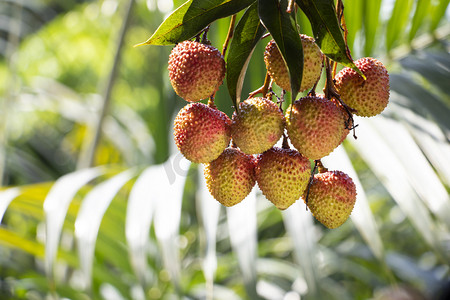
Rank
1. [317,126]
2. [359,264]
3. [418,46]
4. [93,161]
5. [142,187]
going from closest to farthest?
[317,126] → [142,187] → [418,46] → [93,161] → [359,264]

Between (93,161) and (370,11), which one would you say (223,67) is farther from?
(93,161)

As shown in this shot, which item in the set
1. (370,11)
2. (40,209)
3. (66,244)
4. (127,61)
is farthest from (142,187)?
(127,61)

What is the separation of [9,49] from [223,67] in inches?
50.6

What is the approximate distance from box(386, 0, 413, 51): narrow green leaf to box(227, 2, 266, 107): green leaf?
452mm

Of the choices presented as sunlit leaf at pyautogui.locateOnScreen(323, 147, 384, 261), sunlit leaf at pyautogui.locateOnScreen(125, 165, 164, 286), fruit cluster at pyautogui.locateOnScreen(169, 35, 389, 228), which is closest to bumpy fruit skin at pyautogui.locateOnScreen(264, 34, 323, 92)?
fruit cluster at pyautogui.locateOnScreen(169, 35, 389, 228)

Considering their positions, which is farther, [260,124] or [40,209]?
[40,209]

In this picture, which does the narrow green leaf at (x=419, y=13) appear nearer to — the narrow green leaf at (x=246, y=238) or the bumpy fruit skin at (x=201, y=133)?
the narrow green leaf at (x=246, y=238)

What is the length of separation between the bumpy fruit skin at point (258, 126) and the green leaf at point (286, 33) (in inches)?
1.9

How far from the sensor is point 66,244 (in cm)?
114

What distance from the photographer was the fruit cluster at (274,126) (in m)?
0.27

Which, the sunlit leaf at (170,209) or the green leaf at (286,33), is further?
the sunlit leaf at (170,209)

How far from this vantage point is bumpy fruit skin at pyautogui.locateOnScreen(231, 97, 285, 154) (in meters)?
0.27

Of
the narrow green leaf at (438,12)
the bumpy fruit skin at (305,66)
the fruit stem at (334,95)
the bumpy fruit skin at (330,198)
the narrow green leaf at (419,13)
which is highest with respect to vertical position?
the narrow green leaf at (438,12)

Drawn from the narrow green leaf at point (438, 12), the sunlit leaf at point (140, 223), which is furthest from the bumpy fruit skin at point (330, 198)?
the narrow green leaf at point (438, 12)
